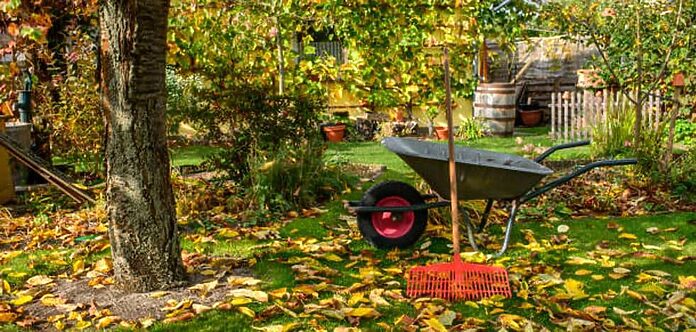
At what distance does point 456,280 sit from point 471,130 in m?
7.93

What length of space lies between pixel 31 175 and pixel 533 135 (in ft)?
26.7

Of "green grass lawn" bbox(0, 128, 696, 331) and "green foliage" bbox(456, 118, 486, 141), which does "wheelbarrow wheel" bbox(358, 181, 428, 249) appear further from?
"green foliage" bbox(456, 118, 486, 141)

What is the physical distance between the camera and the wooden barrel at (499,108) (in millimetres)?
11637

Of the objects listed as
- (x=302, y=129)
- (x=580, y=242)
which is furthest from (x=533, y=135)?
(x=580, y=242)

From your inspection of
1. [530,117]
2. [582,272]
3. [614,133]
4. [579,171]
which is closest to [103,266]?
[582,272]

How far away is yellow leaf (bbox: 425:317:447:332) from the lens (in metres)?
3.04

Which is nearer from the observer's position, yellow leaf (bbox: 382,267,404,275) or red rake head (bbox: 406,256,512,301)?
red rake head (bbox: 406,256,512,301)

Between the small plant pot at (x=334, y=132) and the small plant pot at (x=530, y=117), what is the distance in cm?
438

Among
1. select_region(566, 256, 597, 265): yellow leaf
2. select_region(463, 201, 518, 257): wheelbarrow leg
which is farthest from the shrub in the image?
select_region(566, 256, 597, 265): yellow leaf

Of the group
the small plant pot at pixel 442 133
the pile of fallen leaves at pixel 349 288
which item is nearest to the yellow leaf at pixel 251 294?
the pile of fallen leaves at pixel 349 288

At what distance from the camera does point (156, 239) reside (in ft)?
11.5

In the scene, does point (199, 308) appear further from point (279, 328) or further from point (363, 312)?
point (363, 312)

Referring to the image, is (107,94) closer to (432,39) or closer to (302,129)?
(302,129)

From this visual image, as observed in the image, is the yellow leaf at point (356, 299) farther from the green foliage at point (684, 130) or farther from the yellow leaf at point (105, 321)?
the green foliage at point (684, 130)
